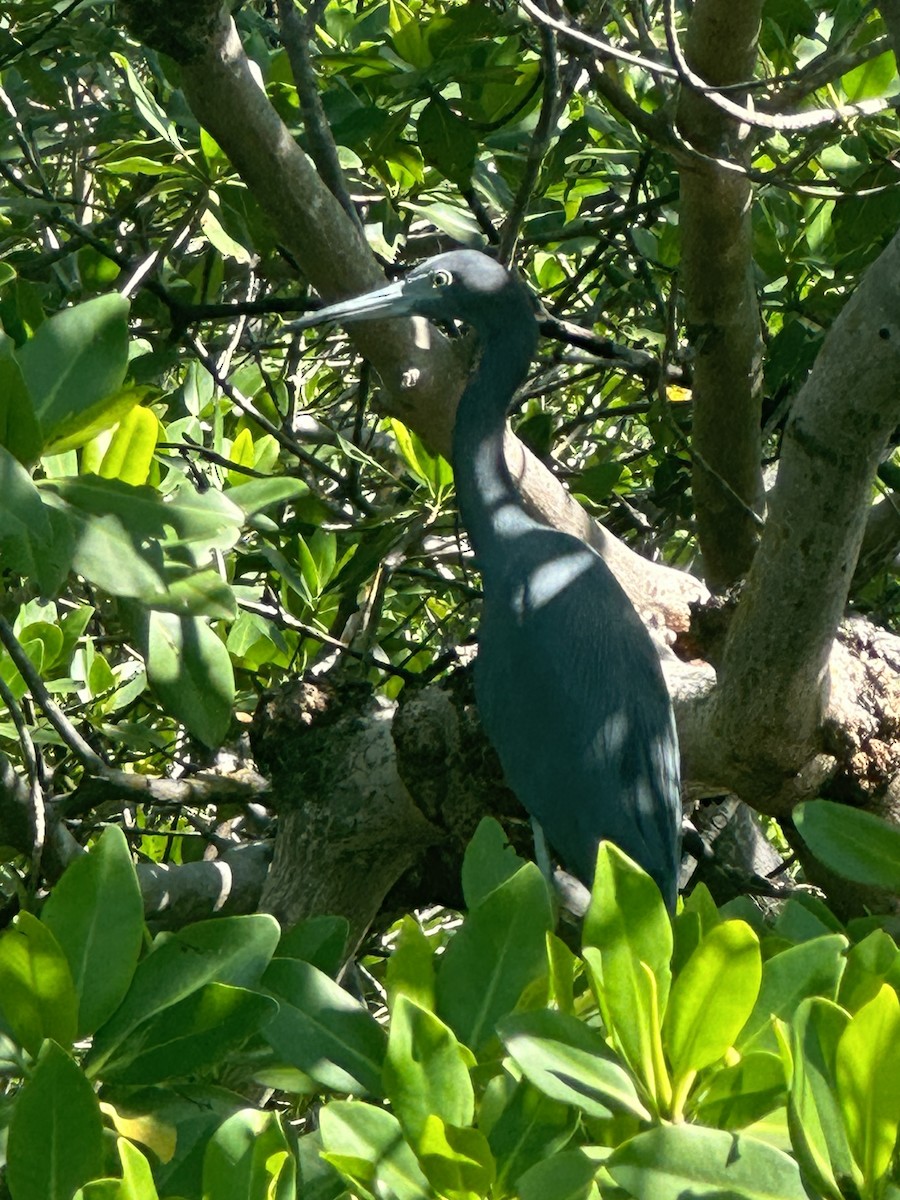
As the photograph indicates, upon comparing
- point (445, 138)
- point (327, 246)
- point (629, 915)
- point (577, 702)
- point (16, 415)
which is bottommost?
point (577, 702)

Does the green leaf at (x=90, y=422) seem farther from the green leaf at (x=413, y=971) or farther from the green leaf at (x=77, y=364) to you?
the green leaf at (x=413, y=971)

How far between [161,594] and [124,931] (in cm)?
47

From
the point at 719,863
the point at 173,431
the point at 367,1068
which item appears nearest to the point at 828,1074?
the point at 367,1068

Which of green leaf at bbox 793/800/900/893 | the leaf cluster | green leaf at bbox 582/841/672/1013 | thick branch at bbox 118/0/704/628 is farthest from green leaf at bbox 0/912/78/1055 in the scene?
thick branch at bbox 118/0/704/628

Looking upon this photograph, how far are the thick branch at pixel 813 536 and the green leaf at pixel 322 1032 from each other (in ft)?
2.88

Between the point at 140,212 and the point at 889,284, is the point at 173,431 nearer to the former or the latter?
the point at 140,212

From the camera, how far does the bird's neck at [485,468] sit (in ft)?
8.56

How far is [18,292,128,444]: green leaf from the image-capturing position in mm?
1527

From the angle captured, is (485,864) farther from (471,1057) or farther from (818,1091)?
(818,1091)

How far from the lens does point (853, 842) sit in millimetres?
1416

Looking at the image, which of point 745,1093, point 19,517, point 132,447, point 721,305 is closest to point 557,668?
point 721,305

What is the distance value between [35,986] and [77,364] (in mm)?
685

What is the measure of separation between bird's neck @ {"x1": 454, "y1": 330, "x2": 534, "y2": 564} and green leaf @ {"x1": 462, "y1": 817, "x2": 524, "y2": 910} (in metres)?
1.23

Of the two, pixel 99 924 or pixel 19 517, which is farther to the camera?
pixel 19 517
